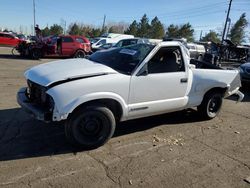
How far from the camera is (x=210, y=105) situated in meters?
6.27

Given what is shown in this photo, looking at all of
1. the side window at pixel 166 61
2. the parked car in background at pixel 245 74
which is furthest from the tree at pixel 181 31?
the side window at pixel 166 61

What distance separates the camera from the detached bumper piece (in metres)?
3.89

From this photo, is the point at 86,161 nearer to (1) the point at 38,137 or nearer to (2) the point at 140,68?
(1) the point at 38,137

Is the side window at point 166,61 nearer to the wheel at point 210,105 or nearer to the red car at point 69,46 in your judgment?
the wheel at point 210,105

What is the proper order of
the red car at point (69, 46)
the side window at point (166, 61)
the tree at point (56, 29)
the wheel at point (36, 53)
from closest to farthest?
the side window at point (166, 61) < the wheel at point (36, 53) < the red car at point (69, 46) < the tree at point (56, 29)

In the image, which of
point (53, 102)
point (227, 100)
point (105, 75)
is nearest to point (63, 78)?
point (53, 102)

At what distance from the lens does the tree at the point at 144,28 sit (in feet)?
227

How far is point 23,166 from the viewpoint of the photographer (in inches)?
144

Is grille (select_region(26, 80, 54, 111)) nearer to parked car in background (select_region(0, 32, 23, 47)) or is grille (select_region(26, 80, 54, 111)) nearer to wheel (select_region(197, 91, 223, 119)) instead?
wheel (select_region(197, 91, 223, 119))

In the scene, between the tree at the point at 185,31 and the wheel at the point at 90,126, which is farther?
the tree at the point at 185,31

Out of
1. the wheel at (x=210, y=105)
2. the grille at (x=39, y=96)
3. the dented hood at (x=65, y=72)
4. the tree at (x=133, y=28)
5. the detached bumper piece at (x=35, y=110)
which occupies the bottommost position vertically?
the wheel at (x=210, y=105)

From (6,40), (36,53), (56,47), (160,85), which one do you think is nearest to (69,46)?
(56,47)

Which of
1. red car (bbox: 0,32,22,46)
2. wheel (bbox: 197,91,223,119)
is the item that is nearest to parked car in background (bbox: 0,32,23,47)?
red car (bbox: 0,32,22,46)

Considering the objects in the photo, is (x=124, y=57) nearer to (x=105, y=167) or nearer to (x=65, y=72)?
(x=65, y=72)
